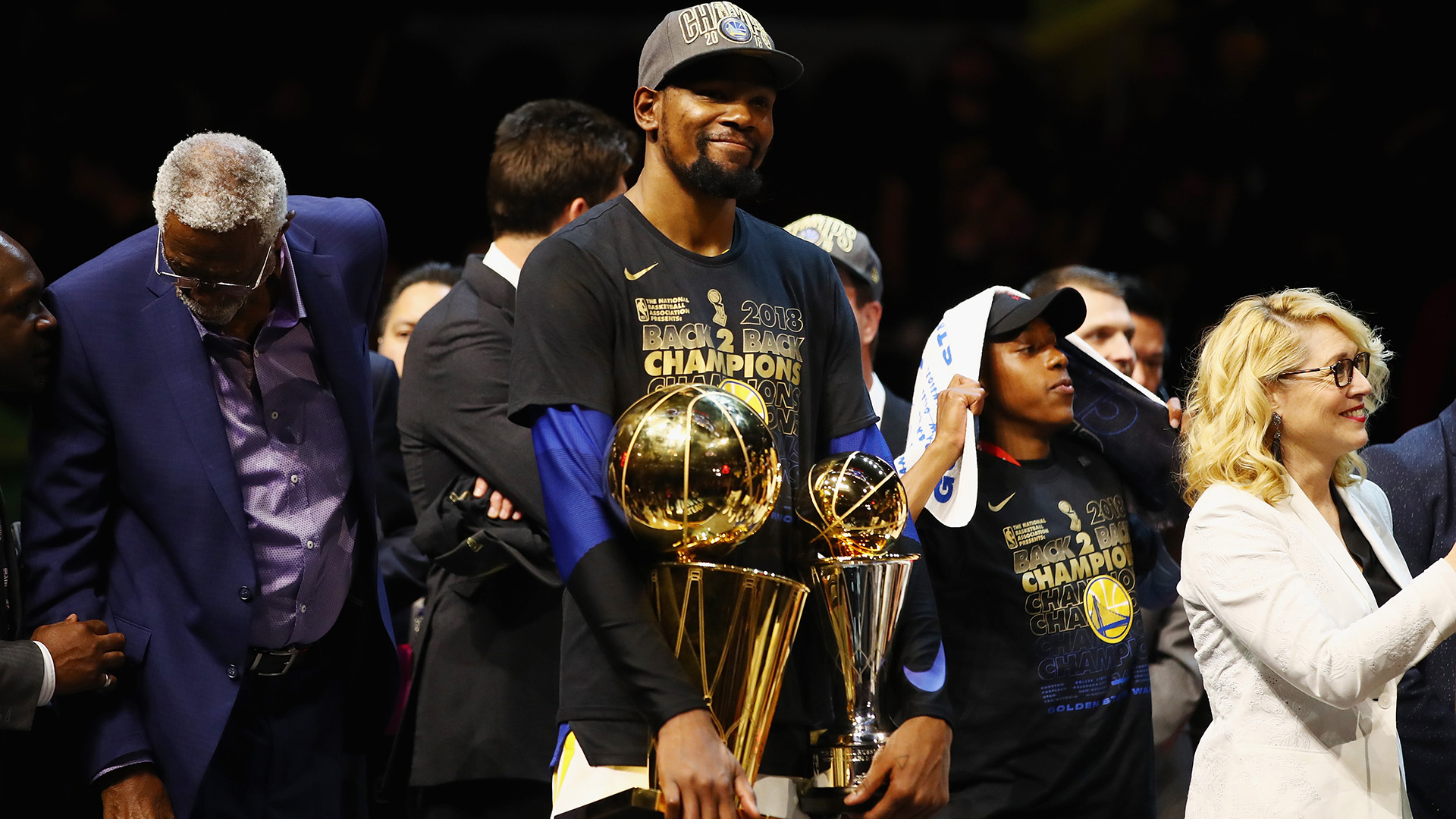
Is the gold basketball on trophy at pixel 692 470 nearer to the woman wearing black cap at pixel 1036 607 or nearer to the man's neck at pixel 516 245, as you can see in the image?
the woman wearing black cap at pixel 1036 607

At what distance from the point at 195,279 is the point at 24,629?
0.64m

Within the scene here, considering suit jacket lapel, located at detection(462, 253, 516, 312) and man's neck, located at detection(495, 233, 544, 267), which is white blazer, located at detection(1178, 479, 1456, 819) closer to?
suit jacket lapel, located at detection(462, 253, 516, 312)

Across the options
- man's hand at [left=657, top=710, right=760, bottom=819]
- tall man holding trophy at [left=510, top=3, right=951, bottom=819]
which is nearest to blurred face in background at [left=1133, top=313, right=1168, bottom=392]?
tall man holding trophy at [left=510, top=3, right=951, bottom=819]

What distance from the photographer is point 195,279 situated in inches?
97.0

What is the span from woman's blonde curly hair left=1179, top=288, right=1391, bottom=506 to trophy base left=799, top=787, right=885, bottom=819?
0.99 metres

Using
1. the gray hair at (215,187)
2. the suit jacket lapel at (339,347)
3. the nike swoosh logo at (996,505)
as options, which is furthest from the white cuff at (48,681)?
the nike swoosh logo at (996,505)

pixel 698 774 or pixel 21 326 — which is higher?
pixel 21 326

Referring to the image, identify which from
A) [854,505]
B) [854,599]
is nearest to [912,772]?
[854,599]

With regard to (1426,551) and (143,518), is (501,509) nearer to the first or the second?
(143,518)

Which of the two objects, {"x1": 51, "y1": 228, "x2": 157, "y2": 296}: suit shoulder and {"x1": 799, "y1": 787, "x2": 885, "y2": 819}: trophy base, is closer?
{"x1": 799, "y1": 787, "x2": 885, "y2": 819}: trophy base

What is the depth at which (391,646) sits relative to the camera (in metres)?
2.79

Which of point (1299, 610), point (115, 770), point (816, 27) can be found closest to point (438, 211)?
point (816, 27)

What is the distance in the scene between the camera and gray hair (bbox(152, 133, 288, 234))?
7.93 ft

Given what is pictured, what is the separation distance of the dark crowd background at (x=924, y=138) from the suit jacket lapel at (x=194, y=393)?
3100 millimetres
